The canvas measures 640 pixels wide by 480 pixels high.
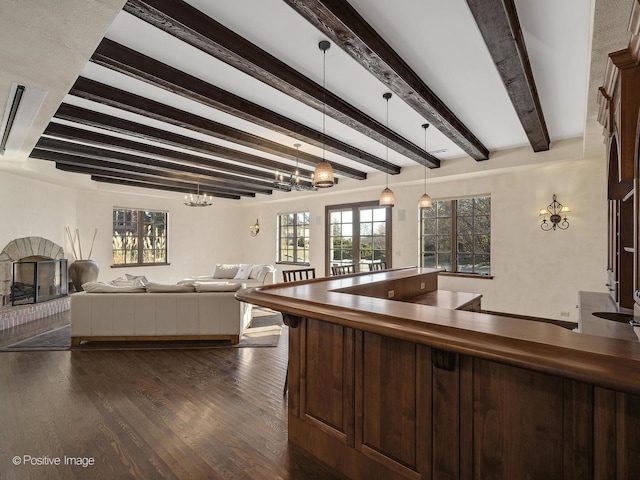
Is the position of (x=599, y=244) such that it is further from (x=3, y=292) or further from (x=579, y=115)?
(x=3, y=292)

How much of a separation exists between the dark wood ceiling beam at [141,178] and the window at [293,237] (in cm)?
142

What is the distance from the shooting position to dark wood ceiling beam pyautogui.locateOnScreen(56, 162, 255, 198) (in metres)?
5.82

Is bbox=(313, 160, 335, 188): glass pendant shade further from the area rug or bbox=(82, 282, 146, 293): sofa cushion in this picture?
bbox=(82, 282, 146, 293): sofa cushion

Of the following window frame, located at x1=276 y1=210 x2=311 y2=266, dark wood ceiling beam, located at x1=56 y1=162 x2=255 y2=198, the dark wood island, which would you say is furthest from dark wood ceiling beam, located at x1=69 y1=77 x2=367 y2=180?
window frame, located at x1=276 y1=210 x2=311 y2=266

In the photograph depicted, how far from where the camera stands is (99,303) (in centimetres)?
395

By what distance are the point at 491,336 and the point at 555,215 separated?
16.0 ft

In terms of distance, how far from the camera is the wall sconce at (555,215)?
15.8 ft

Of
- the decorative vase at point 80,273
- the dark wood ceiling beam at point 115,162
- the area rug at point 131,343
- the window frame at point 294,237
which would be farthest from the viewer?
the window frame at point 294,237

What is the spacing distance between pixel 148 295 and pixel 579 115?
575 centimetres

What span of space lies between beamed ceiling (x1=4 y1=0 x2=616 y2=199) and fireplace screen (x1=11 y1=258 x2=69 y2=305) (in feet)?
6.24

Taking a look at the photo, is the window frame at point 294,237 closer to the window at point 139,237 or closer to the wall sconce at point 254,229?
the wall sconce at point 254,229

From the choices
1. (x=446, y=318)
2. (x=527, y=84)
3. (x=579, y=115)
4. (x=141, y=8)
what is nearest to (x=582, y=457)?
(x=446, y=318)

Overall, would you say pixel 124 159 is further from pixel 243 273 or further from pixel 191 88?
pixel 243 273

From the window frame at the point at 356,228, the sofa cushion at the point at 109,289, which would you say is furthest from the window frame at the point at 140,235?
the window frame at the point at 356,228
